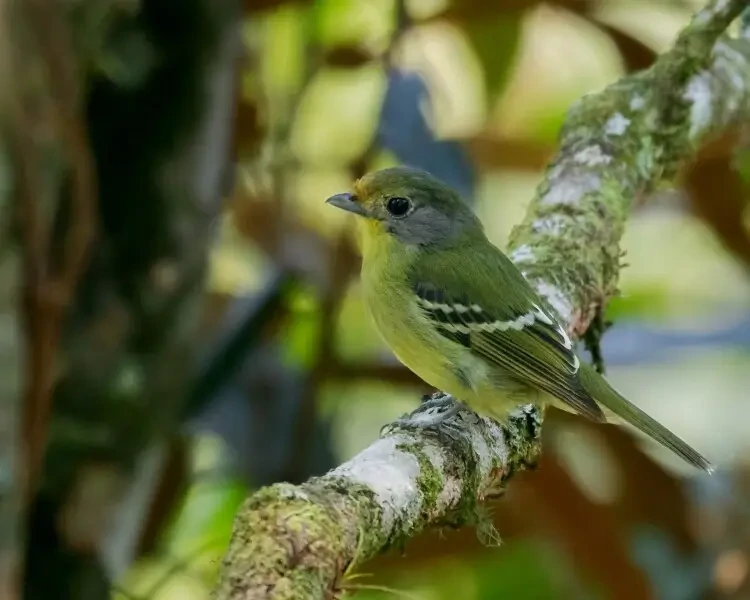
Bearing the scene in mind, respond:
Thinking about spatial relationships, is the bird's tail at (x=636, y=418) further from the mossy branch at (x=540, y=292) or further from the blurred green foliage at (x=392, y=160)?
the blurred green foliage at (x=392, y=160)

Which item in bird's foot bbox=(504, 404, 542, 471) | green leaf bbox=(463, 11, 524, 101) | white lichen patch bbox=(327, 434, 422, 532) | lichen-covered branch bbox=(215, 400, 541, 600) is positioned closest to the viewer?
lichen-covered branch bbox=(215, 400, 541, 600)

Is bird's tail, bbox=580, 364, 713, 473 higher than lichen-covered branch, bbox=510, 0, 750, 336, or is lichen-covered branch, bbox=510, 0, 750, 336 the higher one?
lichen-covered branch, bbox=510, 0, 750, 336

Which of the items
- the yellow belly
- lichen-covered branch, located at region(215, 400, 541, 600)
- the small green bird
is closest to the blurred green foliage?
the small green bird

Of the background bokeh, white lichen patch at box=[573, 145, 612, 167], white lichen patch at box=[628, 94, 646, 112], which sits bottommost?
the background bokeh

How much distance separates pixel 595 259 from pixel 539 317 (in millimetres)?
275

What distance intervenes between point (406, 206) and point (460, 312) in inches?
14.6

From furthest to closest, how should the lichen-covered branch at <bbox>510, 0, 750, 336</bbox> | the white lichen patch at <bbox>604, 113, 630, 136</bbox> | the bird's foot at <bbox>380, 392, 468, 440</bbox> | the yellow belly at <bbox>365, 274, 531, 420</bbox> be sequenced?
1. the white lichen patch at <bbox>604, 113, 630, 136</bbox>
2. the lichen-covered branch at <bbox>510, 0, 750, 336</bbox>
3. the yellow belly at <bbox>365, 274, 531, 420</bbox>
4. the bird's foot at <bbox>380, 392, 468, 440</bbox>

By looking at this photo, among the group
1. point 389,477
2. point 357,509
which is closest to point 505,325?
point 389,477

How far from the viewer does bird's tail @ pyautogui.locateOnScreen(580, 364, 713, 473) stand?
2.52 metres

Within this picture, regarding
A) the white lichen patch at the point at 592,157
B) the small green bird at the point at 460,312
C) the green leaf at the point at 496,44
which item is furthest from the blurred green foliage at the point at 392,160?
the small green bird at the point at 460,312

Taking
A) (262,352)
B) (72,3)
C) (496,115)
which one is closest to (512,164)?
(496,115)

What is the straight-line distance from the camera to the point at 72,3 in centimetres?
265

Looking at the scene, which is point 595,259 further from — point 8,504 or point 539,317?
point 8,504

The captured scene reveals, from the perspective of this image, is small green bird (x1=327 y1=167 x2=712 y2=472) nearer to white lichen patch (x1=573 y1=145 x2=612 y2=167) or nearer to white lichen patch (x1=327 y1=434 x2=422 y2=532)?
white lichen patch (x1=573 y1=145 x2=612 y2=167)
